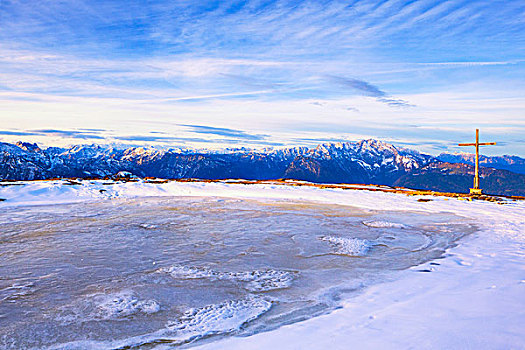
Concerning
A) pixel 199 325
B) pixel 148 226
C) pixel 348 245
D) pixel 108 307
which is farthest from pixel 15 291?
pixel 348 245

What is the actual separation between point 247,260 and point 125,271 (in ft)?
9.35

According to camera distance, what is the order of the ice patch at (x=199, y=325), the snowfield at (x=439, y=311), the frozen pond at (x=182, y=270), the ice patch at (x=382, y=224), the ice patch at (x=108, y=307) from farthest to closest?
the ice patch at (x=382, y=224)
the ice patch at (x=108, y=307)
the frozen pond at (x=182, y=270)
the ice patch at (x=199, y=325)
the snowfield at (x=439, y=311)

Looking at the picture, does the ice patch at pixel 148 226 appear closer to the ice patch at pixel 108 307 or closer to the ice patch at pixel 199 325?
the ice patch at pixel 108 307

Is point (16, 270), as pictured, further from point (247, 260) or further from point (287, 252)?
point (287, 252)

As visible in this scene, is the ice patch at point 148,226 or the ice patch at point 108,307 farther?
the ice patch at point 148,226

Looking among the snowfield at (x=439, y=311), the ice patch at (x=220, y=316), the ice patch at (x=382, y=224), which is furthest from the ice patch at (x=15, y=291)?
the ice patch at (x=382, y=224)

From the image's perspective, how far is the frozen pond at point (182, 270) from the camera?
5121 millimetres

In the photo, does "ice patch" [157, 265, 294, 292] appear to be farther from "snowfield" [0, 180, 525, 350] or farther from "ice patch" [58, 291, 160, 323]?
"snowfield" [0, 180, 525, 350]

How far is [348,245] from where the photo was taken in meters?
10.2

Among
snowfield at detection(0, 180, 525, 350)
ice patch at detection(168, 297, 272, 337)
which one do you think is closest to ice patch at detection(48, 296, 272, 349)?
ice patch at detection(168, 297, 272, 337)

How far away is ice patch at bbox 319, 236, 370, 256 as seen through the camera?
9.48 metres

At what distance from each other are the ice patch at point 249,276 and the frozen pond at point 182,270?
2 cm

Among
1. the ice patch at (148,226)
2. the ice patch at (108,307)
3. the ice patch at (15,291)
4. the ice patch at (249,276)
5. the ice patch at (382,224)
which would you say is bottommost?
the ice patch at (382,224)

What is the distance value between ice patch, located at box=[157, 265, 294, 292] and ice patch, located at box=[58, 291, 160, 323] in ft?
4.51
